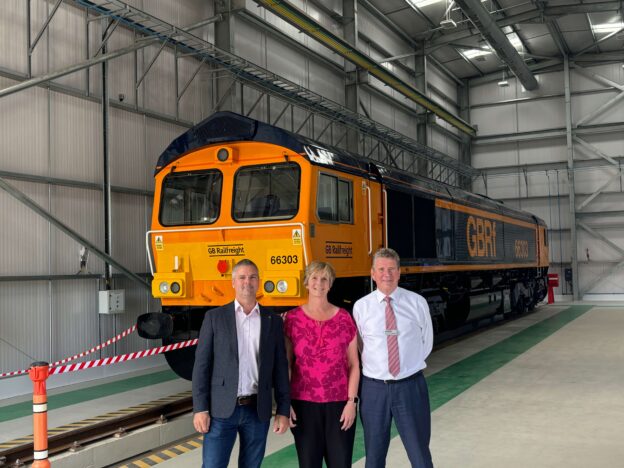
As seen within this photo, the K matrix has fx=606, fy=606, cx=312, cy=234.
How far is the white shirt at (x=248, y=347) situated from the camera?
3463 millimetres

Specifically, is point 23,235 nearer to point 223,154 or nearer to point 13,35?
point 13,35

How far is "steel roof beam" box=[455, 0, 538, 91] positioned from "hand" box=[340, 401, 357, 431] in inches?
556

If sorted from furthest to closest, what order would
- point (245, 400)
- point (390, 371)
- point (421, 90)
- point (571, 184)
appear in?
point (571, 184), point (421, 90), point (390, 371), point (245, 400)

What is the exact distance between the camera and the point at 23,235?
344 inches

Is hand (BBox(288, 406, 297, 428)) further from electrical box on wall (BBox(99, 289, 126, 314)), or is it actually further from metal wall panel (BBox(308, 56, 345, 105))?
metal wall panel (BBox(308, 56, 345, 105))

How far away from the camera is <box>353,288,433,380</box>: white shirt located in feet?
11.9

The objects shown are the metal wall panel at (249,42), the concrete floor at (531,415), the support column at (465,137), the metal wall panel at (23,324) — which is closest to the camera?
the concrete floor at (531,415)

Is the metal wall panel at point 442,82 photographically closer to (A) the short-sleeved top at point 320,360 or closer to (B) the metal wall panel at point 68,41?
(B) the metal wall panel at point 68,41

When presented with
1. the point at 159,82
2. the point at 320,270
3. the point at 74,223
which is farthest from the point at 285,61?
the point at 320,270

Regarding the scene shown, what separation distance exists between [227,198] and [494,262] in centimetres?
875

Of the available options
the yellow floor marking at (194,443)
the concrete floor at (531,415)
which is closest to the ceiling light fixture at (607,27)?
the concrete floor at (531,415)

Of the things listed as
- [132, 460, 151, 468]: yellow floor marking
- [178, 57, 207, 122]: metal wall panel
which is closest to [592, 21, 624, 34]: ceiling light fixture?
[178, 57, 207, 122]: metal wall panel

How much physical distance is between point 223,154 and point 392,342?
4.50 meters

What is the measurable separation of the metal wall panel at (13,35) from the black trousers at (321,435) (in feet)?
24.3
